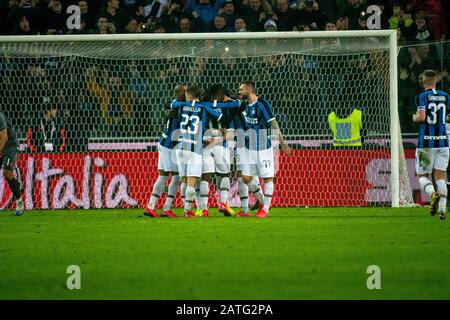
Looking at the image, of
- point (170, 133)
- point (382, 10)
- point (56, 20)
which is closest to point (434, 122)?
point (170, 133)

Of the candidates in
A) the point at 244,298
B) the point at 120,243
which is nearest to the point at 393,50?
the point at 120,243

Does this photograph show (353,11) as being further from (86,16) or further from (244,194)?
(244,194)

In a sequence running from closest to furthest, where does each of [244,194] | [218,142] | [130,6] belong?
[218,142], [244,194], [130,6]

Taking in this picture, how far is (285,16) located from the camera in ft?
65.1

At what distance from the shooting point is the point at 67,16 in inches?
809

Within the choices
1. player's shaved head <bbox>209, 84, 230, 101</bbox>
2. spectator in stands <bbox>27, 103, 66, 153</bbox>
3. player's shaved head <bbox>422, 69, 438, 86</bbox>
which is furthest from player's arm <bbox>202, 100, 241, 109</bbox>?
spectator in stands <bbox>27, 103, 66, 153</bbox>

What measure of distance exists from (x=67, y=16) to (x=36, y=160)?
13.5 ft

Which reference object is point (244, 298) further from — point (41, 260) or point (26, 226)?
point (26, 226)

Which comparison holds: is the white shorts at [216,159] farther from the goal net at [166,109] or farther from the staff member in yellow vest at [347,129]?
the staff member in yellow vest at [347,129]

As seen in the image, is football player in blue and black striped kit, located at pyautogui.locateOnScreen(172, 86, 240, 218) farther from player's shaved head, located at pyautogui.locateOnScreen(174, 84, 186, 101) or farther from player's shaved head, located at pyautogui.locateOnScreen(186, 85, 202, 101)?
player's shaved head, located at pyautogui.locateOnScreen(174, 84, 186, 101)

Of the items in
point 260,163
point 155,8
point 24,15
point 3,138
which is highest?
point 155,8

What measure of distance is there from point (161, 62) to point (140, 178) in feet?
7.72

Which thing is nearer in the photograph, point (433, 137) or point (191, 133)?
point (433, 137)

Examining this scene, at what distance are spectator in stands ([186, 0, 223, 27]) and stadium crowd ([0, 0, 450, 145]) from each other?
0.07 feet
